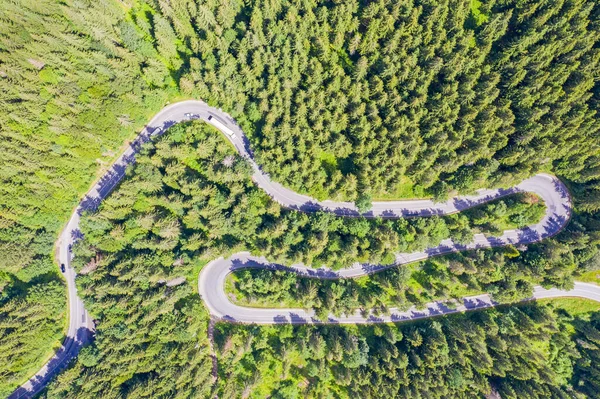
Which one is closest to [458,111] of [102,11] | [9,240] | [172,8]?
[172,8]

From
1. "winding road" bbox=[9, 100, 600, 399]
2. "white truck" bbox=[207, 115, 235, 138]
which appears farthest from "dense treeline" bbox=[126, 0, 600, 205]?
"winding road" bbox=[9, 100, 600, 399]

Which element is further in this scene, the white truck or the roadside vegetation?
the white truck

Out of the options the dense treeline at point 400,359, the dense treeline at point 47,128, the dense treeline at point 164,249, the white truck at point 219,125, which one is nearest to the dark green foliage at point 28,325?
the dense treeline at point 47,128

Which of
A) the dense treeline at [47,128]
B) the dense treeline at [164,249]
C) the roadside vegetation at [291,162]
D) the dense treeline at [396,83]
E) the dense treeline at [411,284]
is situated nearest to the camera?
the dense treeline at [47,128]

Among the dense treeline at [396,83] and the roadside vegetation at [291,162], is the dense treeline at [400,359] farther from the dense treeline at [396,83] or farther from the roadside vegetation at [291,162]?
the dense treeline at [396,83]

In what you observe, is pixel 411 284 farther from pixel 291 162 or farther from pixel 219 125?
pixel 219 125

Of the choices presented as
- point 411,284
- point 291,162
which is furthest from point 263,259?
point 411,284

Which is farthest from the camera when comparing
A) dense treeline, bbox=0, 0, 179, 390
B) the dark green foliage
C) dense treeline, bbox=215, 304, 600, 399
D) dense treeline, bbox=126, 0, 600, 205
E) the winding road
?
dense treeline, bbox=215, 304, 600, 399

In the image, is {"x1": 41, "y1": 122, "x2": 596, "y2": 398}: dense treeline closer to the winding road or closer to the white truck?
the white truck
